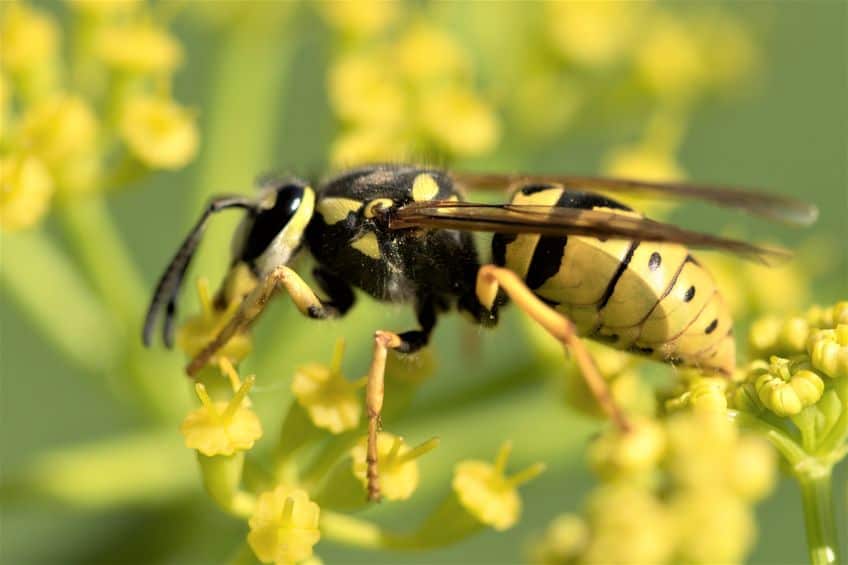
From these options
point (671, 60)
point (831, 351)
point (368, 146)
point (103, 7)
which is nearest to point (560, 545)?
point (831, 351)

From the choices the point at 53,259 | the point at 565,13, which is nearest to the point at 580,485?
the point at 565,13

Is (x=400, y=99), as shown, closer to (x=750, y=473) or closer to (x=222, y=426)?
(x=222, y=426)

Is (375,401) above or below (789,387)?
below

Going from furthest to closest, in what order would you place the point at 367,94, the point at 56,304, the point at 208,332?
the point at 367,94, the point at 56,304, the point at 208,332

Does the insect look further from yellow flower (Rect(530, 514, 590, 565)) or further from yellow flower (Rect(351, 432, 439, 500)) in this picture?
yellow flower (Rect(530, 514, 590, 565))

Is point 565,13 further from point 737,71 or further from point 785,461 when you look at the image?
point 785,461

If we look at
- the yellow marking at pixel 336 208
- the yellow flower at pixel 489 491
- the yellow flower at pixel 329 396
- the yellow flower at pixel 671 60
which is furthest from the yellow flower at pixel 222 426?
the yellow flower at pixel 671 60
